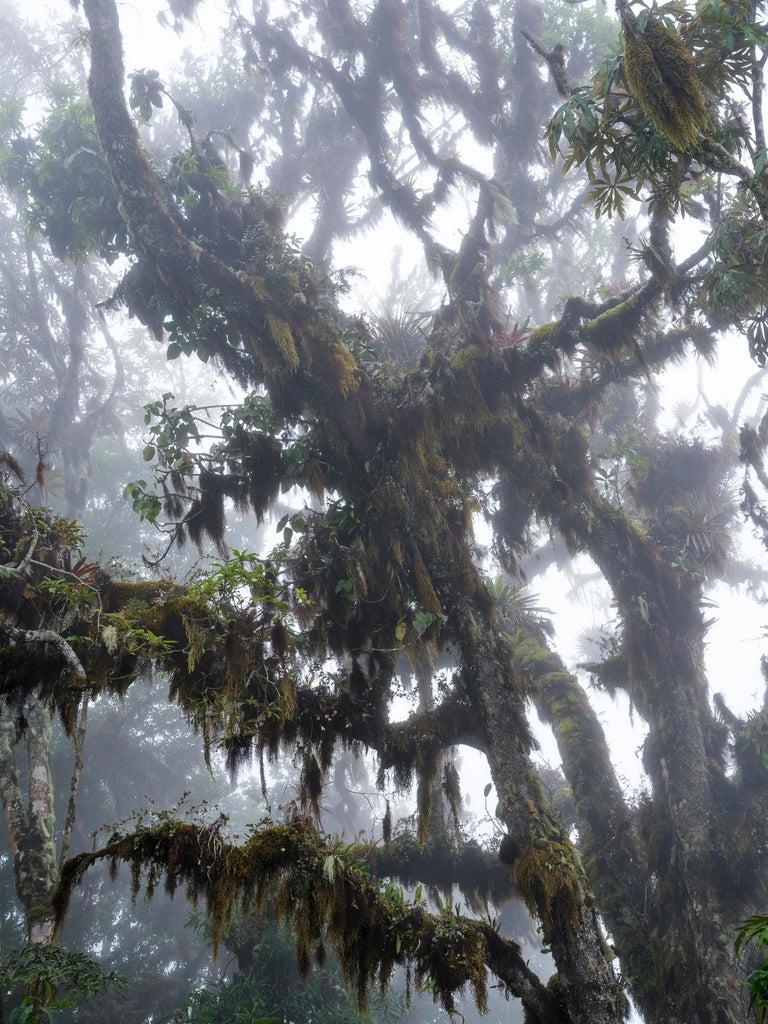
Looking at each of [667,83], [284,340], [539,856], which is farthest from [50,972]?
[667,83]

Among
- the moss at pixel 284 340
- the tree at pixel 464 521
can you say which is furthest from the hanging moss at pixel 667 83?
the moss at pixel 284 340

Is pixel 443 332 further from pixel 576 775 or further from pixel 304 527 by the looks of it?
pixel 576 775

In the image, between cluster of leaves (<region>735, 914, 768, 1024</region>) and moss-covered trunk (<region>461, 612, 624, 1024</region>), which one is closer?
cluster of leaves (<region>735, 914, 768, 1024</region>)

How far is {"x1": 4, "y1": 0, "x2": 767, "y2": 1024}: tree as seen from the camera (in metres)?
5.21

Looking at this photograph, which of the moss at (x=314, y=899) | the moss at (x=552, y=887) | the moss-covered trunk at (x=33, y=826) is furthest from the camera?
the moss-covered trunk at (x=33, y=826)

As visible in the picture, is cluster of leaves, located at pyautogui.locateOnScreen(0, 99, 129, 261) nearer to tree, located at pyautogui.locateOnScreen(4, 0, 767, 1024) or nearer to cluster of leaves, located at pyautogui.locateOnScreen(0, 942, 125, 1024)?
tree, located at pyautogui.locateOnScreen(4, 0, 767, 1024)

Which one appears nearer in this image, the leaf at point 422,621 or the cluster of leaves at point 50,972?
the cluster of leaves at point 50,972

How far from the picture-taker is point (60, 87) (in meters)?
13.6

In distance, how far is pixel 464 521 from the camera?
26.6 feet

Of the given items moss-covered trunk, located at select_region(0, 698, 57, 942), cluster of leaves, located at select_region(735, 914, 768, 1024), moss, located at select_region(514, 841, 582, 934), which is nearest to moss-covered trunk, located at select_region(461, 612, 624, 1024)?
moss, located at select_region(514, 841, 582, 934)

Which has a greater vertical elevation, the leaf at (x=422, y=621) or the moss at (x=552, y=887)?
the leaf at (x=422, y=621)

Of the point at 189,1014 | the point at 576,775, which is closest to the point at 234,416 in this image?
the point at 576,775

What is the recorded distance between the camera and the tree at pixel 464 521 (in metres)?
5.21

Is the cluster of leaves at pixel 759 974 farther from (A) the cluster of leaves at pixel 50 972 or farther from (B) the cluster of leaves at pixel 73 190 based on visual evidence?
(B) the cluster of leaves at pixel 73 190
